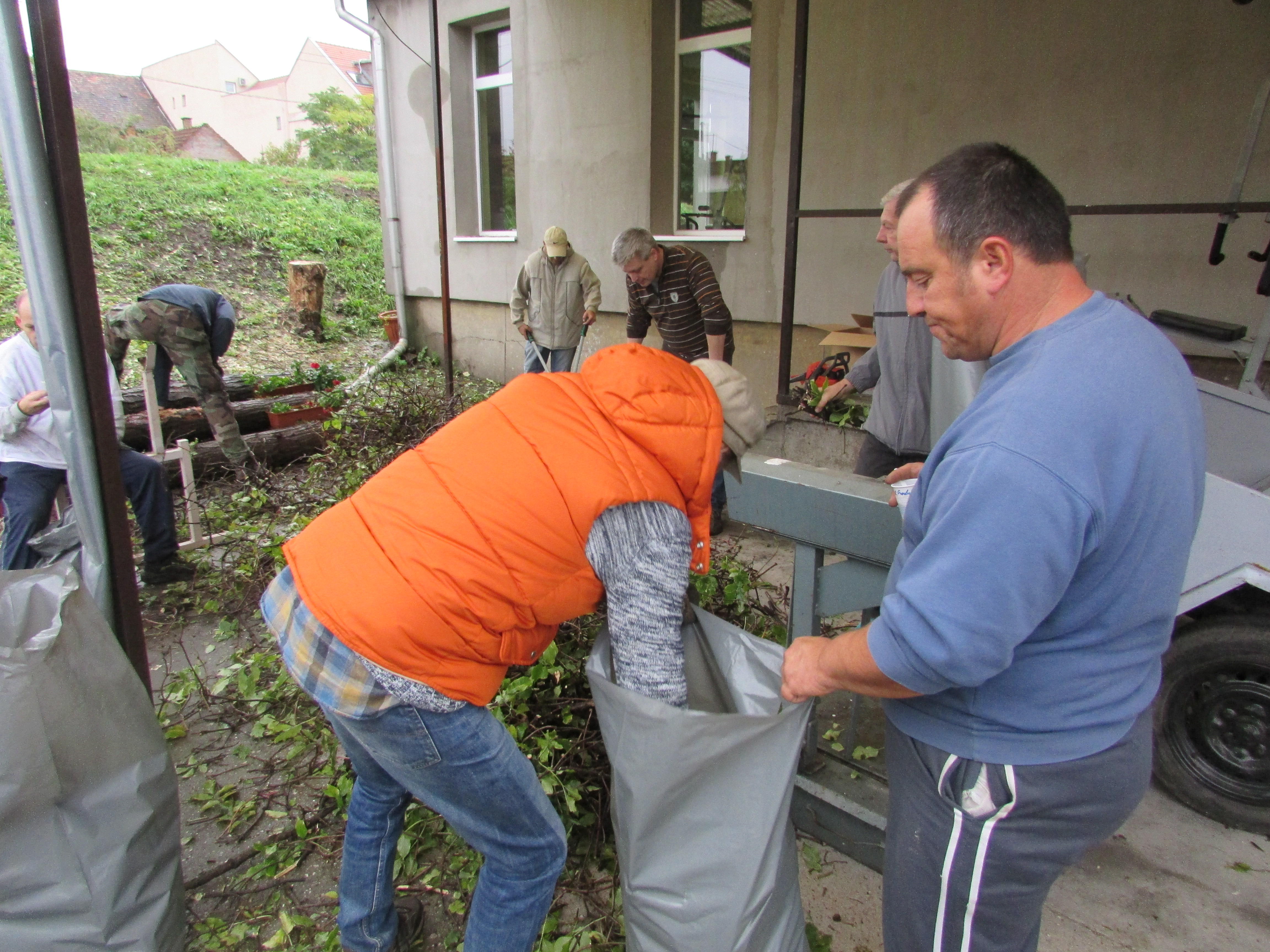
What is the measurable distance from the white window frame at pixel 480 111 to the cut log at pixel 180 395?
10.3 feet

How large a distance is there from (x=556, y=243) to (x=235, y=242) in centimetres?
958

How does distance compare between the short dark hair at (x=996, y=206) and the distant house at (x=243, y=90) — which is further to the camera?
the distant house at (x=243, y=90)

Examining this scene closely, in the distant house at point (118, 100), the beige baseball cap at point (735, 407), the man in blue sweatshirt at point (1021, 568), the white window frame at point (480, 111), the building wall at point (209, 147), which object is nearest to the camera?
the man in blue sweatshirt at point (1021, 568)

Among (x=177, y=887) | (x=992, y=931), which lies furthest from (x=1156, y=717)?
(x=177, y=887)

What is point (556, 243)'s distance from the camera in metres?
6.24

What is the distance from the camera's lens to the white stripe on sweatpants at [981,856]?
3.67ft

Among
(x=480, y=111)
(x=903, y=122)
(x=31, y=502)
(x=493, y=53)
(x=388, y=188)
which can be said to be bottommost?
(x=31, y=502)

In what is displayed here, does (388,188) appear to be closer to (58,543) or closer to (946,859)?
(58,543)

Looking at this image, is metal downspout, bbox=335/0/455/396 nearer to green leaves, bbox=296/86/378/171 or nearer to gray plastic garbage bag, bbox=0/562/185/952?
gray plastic garbage bag, bbox=0/562/185/952

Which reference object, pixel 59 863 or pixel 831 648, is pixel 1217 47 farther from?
pixel 59 863

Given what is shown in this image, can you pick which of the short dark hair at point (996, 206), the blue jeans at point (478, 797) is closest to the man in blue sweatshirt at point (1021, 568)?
the short dark hair at point (996, 206)

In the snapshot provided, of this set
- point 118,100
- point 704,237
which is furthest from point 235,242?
point 118,100

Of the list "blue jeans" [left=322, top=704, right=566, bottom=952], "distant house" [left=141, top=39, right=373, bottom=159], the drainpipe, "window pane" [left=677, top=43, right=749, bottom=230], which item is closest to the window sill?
"window pane" [left=677, top=43, right=749, bottom=230]

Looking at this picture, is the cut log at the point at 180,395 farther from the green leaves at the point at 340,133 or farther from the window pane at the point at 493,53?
the green leaves at the point at 340,133
